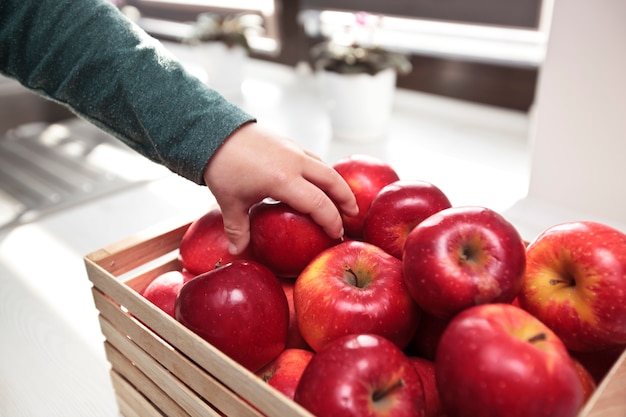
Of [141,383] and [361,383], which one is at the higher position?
[361,383]

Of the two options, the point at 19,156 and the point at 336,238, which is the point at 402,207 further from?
the point at 19,156

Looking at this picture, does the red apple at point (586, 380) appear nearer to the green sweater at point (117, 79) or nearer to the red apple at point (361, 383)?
the red apple at point (361, 383)

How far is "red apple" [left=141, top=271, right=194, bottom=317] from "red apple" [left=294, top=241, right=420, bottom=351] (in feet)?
0.43

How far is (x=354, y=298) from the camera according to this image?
452 mm

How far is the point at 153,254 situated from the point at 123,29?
250 mm

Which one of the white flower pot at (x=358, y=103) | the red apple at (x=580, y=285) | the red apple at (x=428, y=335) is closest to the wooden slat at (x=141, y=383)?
the red apple at (x=428, y=335)

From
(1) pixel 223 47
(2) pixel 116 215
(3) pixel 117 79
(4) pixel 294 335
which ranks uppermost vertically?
(3) pixel 117 79

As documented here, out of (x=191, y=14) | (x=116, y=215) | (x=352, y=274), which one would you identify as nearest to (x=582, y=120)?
(x=352, y=274)

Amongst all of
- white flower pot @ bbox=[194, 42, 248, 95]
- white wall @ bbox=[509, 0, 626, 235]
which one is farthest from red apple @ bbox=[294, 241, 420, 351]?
white flower pot @ bbox=[194, 42, 248, 95]

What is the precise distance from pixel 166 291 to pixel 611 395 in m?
0.40

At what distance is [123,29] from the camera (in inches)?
22.5

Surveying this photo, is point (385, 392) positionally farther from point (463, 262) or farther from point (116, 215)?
point (116, 215)

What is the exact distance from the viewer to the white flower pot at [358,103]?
124cm

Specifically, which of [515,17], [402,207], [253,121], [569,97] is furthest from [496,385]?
[515,17]
